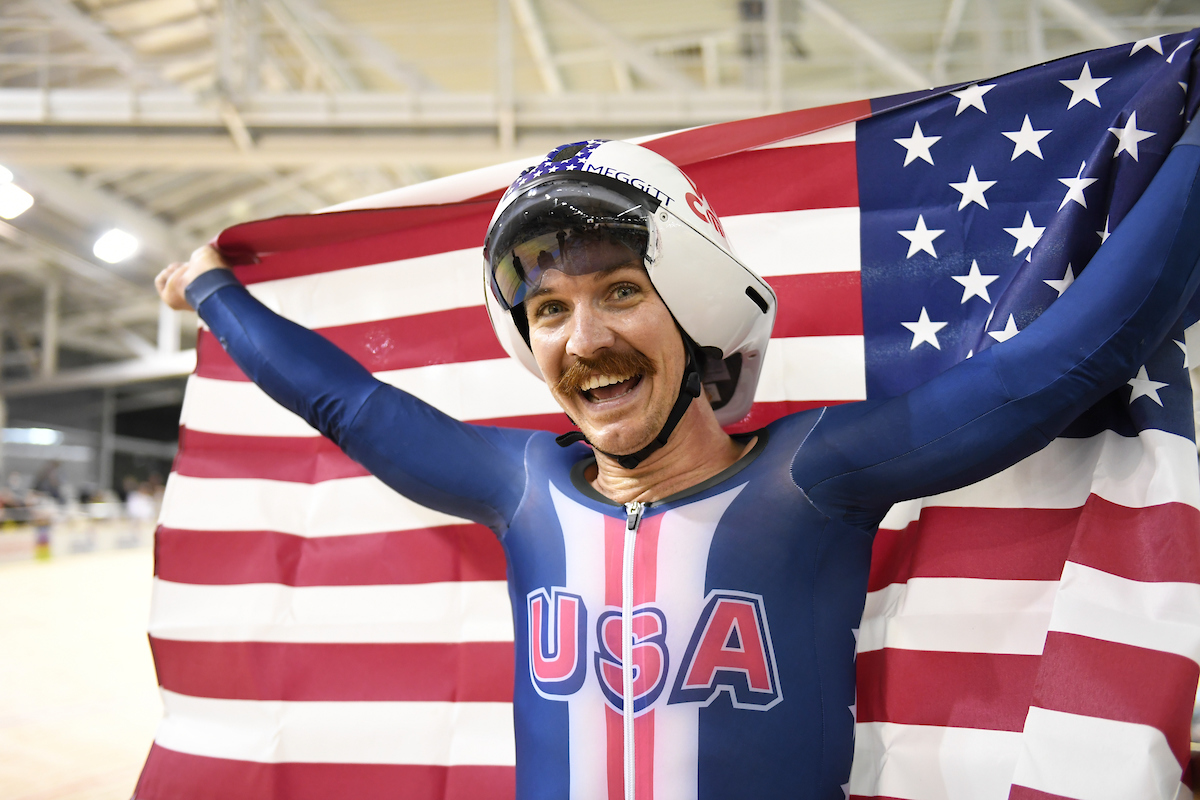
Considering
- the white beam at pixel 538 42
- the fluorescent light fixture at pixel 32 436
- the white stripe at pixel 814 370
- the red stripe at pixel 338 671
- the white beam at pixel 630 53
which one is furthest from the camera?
the fluorescent light fixture at pixel 32 436


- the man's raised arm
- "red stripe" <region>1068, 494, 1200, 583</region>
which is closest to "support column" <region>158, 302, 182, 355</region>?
the man's raised arm

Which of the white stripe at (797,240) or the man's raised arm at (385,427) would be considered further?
the white stripe at (797,240)

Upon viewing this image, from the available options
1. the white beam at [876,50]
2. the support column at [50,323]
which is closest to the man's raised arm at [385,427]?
the white beam at [876,50]

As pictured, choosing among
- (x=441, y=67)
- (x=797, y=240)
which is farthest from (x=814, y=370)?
(x=441, y=67)

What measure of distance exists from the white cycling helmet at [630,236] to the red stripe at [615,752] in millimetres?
717

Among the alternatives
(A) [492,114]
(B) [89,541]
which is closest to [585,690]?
(A) [492,114]

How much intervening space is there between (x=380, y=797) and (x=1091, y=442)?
1833 millimetres

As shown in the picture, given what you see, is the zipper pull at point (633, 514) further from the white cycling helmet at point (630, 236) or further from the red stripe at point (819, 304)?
the red stripe at point (819, 304)

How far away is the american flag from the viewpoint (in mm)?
1498

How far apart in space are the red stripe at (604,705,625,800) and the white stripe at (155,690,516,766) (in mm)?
646

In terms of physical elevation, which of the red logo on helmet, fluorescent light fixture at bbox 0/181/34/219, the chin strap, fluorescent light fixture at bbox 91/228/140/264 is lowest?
the chin strap

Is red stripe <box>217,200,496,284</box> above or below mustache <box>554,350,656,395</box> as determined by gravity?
above

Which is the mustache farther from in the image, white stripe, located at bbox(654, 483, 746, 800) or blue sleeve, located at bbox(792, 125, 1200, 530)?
blue sleeve, located at bbox(792, 125, 1200, 530)

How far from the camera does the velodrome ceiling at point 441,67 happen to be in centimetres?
677
